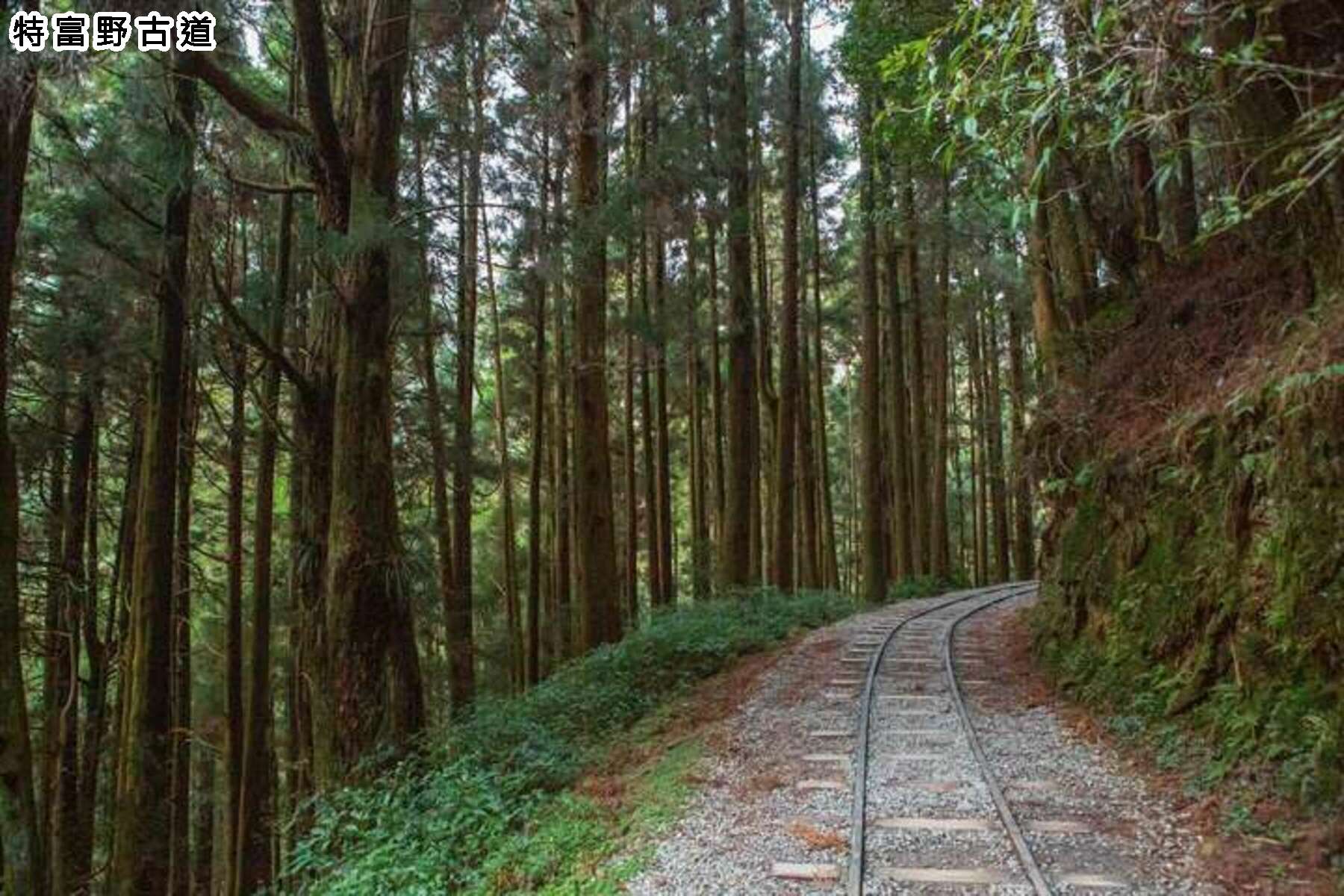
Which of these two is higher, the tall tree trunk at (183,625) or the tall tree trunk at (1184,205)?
the tall tree trunk at (1184,205)

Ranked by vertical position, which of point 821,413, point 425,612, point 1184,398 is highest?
point 821,413

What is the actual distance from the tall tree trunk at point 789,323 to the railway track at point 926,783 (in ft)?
16.3

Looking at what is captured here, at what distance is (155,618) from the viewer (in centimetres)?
853

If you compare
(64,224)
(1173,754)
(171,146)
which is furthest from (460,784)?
(64,224)

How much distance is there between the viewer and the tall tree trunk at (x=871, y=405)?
1627 centimetres

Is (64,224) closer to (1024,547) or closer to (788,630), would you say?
(788,630)

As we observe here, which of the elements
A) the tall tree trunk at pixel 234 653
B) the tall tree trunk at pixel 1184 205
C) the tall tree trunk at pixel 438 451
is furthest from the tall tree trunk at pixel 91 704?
the tall tree trunk at pixel 1184 205

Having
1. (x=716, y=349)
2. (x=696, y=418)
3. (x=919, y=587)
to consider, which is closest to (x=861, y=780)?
(x=716, y=349)

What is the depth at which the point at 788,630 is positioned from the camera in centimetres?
1227

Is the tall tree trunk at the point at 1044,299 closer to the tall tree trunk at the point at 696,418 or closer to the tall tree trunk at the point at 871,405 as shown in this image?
the tall tree trunk at the point at 871,405

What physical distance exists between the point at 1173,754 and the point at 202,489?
20148mm

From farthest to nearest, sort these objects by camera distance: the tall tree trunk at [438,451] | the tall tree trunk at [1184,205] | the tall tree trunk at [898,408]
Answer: the tall tree trunk at [898,408] → the tall tree trunk at [438,451] → the tall tree trunk at [1184,205]

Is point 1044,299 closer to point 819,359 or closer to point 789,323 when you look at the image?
point 789,323

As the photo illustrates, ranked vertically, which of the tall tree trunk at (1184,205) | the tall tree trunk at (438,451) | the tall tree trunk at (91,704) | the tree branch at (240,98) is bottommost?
the tall tree trunk at (91,704)
